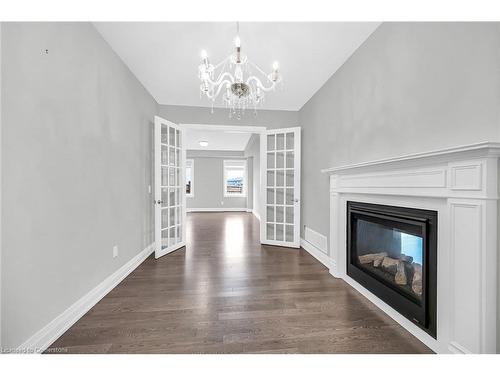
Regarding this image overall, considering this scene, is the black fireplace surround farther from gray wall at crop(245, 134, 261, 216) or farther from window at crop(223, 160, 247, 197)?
window at crop(223, 160, 247, 197)

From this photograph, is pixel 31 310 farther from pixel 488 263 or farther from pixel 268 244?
pixel 268 244

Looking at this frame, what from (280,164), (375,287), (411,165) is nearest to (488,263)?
(411,165)

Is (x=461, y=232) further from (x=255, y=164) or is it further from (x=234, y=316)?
(x=255, y=164)

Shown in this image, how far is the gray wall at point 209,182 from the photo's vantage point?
29.6 ft

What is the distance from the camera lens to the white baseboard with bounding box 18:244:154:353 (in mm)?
1361

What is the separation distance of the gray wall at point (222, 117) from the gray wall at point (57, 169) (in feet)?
4.22

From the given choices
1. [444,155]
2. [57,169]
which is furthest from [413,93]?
[57,169]

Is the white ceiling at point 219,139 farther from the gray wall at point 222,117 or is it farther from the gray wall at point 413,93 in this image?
the gray wall at point 413,93

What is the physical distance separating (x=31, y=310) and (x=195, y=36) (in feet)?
8.41

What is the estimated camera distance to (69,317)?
1.64m

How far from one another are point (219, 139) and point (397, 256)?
240 inches

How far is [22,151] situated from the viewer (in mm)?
1283

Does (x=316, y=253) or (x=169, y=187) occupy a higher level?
(x=169, y=187)

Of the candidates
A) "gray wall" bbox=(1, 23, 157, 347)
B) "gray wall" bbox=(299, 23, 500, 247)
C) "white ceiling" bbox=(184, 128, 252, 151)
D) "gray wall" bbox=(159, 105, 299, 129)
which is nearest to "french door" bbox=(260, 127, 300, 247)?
"gray wall" bbox=(159, 105, 299, 129)
